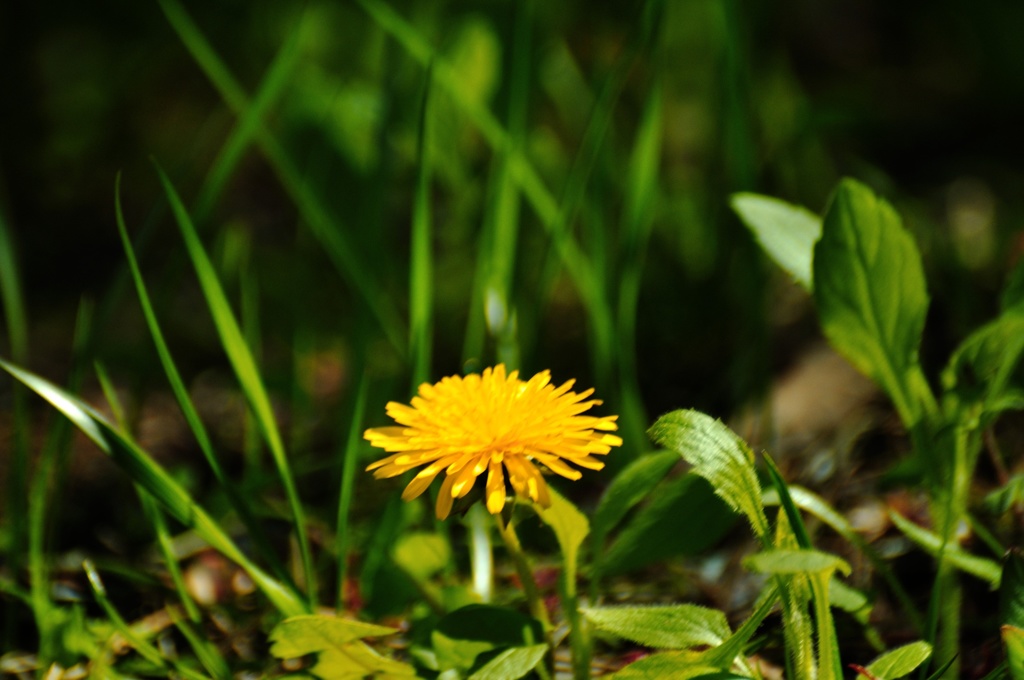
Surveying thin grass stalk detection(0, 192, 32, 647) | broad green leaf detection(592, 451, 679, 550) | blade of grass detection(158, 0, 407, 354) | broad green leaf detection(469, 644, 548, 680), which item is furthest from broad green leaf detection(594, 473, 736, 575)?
thin grass stalk detection(0, 192, 32, 647)

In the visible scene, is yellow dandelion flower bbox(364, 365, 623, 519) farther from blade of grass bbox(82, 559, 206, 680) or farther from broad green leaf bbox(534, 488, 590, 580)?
blade of grass bbox(82, 559, 206, 680)

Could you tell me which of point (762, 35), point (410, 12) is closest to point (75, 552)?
point (410, 12)

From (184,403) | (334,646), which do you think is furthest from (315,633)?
(184,403)

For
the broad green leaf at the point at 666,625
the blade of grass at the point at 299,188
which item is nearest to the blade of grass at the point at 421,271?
the blade of grass at the point at 299,188

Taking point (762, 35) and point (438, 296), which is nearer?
point (438, 296)

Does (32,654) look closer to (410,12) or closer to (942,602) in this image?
(942,602)

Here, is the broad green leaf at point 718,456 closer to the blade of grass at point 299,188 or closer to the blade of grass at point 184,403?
the blade of grass at point 184,403
